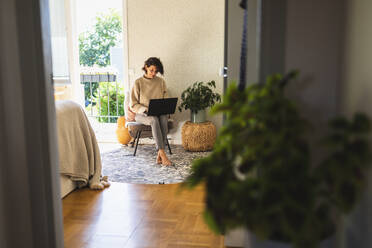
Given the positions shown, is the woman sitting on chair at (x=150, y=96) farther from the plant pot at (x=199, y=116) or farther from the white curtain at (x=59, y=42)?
the white curtain at (x=59, y=42)

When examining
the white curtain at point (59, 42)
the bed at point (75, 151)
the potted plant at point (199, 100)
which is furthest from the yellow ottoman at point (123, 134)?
the bed at point (75, 151)

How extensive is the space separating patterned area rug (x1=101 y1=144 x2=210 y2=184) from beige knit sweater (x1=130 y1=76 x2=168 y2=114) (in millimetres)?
591

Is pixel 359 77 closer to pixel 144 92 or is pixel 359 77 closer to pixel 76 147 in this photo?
pixel 76 147

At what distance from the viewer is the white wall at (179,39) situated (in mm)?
5172

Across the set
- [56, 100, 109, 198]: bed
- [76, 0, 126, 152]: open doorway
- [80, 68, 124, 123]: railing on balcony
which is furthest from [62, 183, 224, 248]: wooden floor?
[80, 68, 124, 123]: railing on balcony

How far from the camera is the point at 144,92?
4.72 meters

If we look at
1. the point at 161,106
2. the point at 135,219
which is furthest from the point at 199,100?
the point at 135,219

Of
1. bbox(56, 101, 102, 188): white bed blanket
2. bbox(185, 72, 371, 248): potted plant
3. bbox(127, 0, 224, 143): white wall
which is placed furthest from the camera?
bbox(127, 0, 224, 143): white wall

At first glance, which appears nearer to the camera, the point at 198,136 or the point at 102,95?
the point at 198,136

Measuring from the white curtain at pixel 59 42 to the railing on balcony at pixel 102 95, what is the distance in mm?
1397

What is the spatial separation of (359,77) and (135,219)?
1954 millimetres

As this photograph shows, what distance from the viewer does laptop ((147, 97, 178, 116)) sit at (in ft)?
14.3

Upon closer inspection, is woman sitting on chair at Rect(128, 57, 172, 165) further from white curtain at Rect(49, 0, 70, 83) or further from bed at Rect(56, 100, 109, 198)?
bed at Rect(56, 100, 109, 198)

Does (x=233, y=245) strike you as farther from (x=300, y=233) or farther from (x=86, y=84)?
(x=86, y=84)
